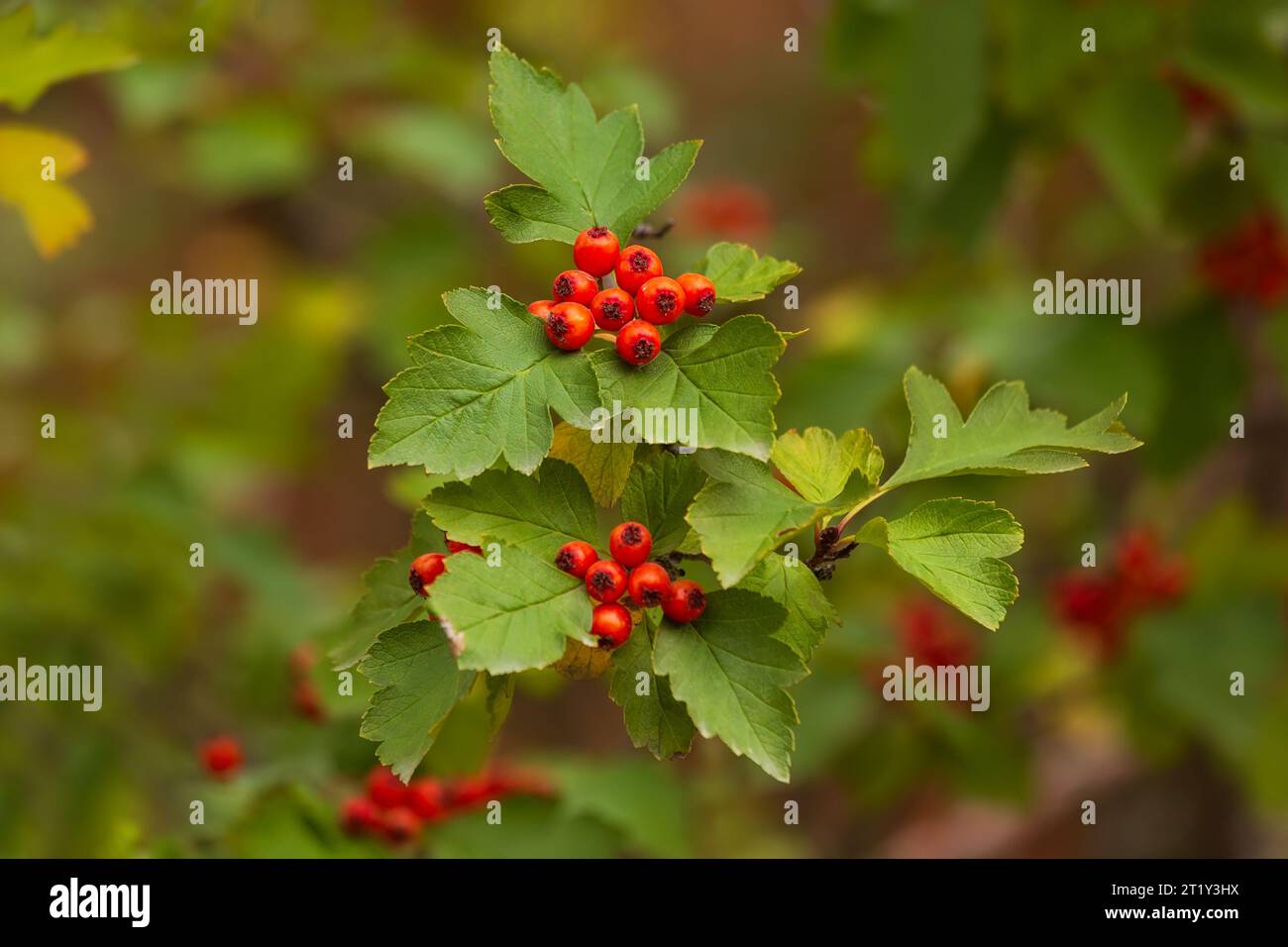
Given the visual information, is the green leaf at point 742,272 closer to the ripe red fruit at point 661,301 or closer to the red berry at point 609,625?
the ripe red fruit at point 661,301

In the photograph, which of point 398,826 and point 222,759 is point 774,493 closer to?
point 398,826

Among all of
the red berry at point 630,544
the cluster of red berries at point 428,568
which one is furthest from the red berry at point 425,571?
the red berry at point 630,544

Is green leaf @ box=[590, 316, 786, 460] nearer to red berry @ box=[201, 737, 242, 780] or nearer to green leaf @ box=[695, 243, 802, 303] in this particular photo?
green leaf @ box=[695, 243, 802, 303]

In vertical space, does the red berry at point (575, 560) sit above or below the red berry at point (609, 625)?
above

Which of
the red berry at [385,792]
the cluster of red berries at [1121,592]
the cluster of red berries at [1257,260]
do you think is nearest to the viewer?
the red berry at [385,792]

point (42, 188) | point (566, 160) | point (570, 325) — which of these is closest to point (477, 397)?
point (570, 325)

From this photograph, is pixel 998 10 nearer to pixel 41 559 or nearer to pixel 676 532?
pixel 676 532
